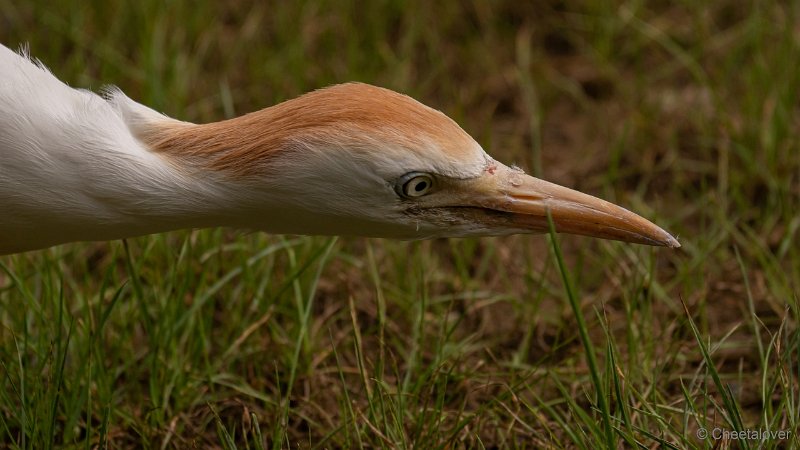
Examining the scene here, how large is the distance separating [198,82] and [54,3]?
943mm

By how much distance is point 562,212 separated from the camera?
3312 mm

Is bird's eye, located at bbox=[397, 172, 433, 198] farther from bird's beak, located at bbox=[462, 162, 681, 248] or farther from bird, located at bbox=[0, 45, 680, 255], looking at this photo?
bird's beak, located at bbox=[462, 162, 681, 248]

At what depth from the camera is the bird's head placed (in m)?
3.06

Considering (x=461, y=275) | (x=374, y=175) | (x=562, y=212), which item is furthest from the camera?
(x=461, y=275)

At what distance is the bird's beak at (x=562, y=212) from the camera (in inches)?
130

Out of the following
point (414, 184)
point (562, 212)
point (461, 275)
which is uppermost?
point (414, 184)

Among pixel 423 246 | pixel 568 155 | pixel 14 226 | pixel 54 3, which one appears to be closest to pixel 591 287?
pixel 423 246

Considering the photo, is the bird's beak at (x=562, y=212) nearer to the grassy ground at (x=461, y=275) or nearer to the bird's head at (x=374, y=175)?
the bird's head at (x=374, y=175)

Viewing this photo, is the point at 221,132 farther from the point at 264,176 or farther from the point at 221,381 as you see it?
the point at 221,381

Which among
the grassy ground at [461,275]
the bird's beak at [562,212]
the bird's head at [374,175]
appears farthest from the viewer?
the grassy ground at [461,275]

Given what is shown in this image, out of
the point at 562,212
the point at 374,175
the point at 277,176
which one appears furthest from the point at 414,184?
the point at 562,212

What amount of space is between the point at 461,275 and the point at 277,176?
176 cm

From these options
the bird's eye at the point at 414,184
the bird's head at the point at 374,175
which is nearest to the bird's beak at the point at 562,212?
the bird's head at the point at 374,175

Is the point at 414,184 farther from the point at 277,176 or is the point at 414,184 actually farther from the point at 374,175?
the point at 277,176
